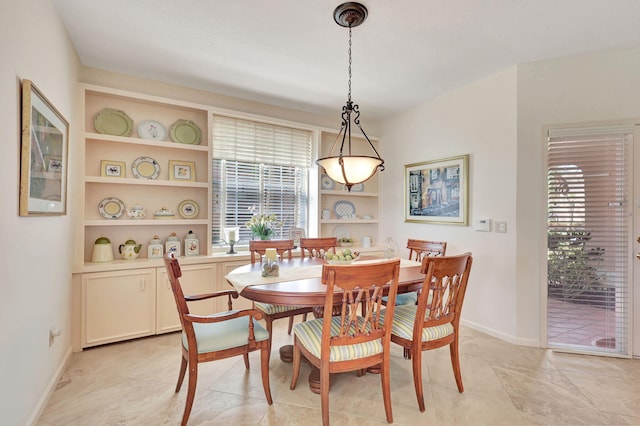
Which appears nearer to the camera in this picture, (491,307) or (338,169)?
(338,169)

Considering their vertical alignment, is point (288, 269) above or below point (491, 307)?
above

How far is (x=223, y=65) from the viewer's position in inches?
115

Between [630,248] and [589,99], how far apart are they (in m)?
1.38

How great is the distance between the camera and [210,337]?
1.87 metres

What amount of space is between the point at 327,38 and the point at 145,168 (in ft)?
7.52

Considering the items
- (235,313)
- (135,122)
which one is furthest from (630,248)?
(135,122)

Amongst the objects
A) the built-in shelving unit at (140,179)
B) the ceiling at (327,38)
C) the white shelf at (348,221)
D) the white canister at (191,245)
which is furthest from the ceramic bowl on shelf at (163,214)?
the white shelf at (348,221)

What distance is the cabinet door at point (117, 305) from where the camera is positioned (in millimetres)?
→ 2680

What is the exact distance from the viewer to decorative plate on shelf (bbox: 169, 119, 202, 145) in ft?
10.8

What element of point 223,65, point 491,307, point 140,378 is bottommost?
point 140,378

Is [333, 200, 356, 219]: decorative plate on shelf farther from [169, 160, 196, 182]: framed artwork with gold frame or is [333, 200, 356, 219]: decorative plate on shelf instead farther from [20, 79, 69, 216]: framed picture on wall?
[20, 79, 69, 216]: framed picture on wall

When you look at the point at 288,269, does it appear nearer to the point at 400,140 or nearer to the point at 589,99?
the point at 400,140

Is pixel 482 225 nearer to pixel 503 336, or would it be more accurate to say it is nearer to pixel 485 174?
pixel 485 174

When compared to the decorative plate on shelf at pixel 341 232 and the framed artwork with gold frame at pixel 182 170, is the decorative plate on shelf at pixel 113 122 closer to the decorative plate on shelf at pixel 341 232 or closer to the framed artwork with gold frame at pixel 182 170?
the framed artwork with gold frame at pixel 182 170
